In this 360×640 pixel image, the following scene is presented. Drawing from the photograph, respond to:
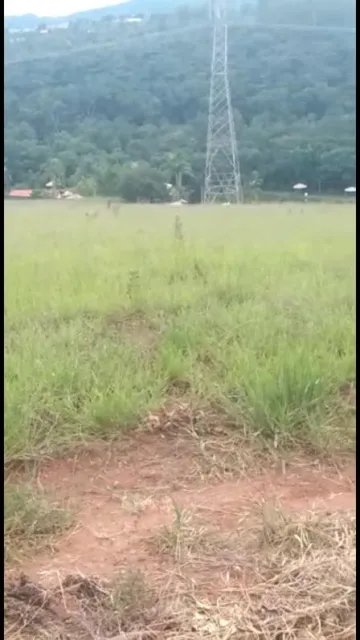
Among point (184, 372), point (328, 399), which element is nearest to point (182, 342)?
point (184, 372)

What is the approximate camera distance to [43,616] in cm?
120

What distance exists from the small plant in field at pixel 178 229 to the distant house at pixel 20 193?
16.0 inches

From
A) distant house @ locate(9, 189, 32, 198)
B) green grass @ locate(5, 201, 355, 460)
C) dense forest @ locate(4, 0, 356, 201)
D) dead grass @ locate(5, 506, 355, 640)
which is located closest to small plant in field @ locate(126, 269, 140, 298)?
green grass @ locate(5, 201, 355, 460)

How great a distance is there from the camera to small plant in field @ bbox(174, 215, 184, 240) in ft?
5.69

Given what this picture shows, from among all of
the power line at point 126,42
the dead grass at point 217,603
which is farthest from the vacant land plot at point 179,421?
the power line at point 126,42

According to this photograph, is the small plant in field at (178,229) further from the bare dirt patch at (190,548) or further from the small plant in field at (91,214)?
the bare dirt patch at (190,548)

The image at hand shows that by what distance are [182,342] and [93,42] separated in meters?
0.73

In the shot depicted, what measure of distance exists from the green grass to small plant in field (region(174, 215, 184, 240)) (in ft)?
0.04

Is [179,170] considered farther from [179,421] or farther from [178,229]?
[179,421]

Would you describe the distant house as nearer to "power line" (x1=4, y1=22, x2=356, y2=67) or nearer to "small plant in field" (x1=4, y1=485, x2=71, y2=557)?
"power line" (x1=4, y1=22, x2=356, y2=67)

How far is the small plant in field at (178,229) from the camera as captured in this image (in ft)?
5.69

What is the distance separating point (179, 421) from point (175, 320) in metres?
0.30

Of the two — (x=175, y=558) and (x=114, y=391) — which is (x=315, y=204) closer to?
(x=114, y=391)

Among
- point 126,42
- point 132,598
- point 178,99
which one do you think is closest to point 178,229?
point 178,99
